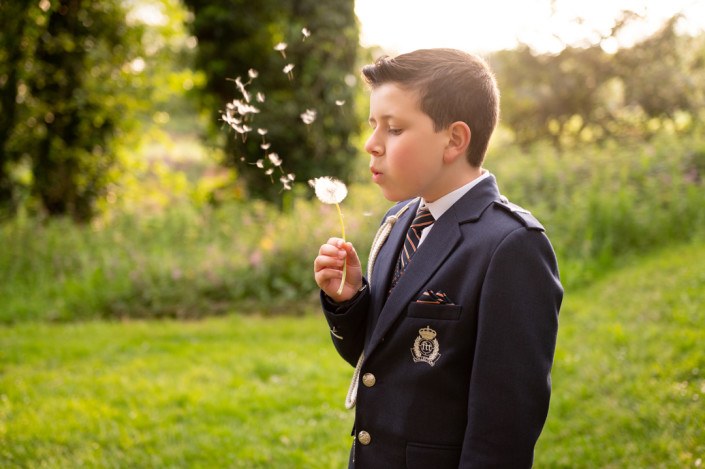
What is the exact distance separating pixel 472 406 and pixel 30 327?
558 centimetres

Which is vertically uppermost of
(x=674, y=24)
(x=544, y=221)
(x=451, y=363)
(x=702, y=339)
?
(x=674, y=24)

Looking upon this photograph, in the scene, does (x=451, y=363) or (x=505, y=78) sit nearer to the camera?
(x=451, y=363)

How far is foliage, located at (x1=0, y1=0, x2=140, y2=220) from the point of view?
8.27 m

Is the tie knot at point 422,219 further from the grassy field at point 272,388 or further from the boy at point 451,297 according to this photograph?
the grassy field at point 272,388

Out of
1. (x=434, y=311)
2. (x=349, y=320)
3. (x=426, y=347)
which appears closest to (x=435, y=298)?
(x=434, y=311)

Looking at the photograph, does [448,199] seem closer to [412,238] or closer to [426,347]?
[412,238]

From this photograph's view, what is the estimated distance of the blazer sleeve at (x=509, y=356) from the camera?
1549 millimetres

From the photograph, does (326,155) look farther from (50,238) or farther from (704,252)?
(704,252)

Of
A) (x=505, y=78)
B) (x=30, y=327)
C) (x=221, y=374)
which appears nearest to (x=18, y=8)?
(x=30, y=327)

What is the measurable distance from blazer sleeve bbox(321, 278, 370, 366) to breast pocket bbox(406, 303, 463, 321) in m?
0.24

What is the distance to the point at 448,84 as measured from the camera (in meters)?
1.65

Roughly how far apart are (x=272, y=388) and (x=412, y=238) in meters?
3.00

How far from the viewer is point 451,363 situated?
64.8 inches

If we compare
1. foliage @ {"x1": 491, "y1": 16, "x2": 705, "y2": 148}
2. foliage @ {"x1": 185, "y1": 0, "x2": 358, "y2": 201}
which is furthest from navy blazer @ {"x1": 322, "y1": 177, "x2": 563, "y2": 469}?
foliage @ {"x1": 491, "y1": 16, "x2": 705, "y2": 148}
